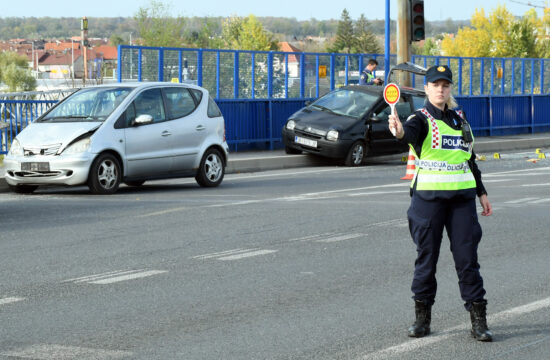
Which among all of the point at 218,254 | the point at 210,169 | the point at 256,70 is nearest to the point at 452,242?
the point at 218,254

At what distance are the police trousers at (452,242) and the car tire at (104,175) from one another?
29.7 feet

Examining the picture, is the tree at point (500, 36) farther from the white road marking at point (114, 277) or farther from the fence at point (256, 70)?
the white road marking at point (114, 277)

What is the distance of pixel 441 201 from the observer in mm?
6391

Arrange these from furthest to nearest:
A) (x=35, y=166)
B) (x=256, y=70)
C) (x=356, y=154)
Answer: (x=256, y=70), (x=356, y=154), (x=35, y=166)

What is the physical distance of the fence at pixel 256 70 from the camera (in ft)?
74.2

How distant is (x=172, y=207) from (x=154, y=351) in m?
7.49

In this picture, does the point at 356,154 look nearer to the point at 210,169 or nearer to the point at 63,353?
the point at 210,169

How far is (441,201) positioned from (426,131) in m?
0.42

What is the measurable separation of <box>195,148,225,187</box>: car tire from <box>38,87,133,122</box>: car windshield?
1601mm

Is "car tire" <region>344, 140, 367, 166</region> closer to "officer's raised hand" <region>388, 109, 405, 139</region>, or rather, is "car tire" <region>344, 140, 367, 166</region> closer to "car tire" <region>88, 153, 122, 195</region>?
"car tire" <region>88, 153, 122, 195</region>

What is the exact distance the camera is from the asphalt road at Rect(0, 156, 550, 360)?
6.29 meters

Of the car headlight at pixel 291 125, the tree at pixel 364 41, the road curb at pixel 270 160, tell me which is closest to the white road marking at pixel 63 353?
the road curb at pixel 270 160

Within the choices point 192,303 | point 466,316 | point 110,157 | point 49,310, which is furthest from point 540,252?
point 110,157

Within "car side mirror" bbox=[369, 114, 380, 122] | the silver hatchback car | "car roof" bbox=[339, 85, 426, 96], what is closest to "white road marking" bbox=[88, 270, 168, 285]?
the silver hatchback car
